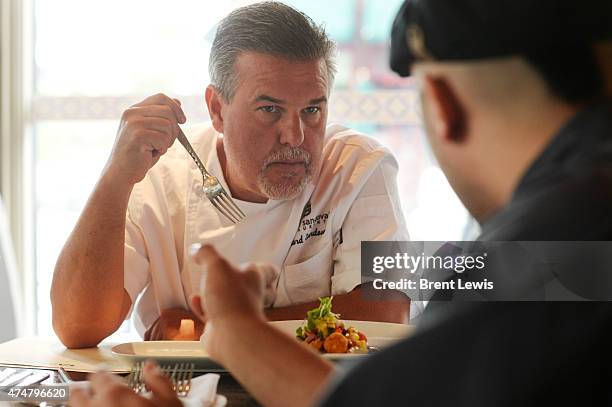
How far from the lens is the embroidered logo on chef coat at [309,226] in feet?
2.31

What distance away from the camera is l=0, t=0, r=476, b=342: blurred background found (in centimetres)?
67

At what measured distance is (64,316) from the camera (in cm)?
72

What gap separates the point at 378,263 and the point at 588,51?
333 millimetres

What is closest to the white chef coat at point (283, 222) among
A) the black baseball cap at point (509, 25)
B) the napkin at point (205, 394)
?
the napkin at point (205, 394)

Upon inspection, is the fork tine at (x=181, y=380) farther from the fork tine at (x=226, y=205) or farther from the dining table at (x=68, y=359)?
the fork tine at (x=226, y=205)

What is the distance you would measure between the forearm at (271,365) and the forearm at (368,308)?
0.18 m

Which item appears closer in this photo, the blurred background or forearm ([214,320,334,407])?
forearm ([214,320,334,407])

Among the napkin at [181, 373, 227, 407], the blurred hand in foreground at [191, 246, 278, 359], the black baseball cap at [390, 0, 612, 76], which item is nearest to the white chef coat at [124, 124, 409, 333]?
the napkin at [181, 373, 227, 407]

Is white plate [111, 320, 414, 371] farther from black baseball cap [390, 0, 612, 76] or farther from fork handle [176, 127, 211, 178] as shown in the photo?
black baseball cap [390, 0, 612, 76]

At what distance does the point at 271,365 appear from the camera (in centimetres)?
39

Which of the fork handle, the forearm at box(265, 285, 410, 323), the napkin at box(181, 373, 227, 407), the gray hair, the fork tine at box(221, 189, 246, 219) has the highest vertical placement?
the gray hair

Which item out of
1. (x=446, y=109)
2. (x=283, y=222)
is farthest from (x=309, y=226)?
(x=446, y=109)

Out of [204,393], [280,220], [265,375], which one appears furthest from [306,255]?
[265,375]

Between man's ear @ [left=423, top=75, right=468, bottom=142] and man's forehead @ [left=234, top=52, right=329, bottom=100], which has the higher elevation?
man's forehead @ [left=234, top=52, right=329, bottom=100]
